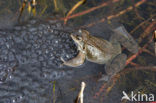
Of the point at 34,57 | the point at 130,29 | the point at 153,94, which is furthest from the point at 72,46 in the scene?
the point at 153,94

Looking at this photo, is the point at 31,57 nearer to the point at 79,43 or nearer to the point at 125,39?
the point at 79,43

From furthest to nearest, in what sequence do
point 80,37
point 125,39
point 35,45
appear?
point 125,39 → point 35,45 → point 80,37

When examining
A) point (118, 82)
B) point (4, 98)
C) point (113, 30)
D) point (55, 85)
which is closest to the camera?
point (4, 98)

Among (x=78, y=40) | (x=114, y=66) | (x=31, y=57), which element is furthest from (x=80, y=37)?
(x=31, y=57)

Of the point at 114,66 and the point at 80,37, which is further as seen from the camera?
the point at 114,66

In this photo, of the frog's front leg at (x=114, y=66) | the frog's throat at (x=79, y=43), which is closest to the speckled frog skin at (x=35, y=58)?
the frog's front leg at (x=114, y=66)

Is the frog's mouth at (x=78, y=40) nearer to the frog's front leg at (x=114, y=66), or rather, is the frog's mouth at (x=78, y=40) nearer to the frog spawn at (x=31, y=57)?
the frog spawn at (x=31, y=57)

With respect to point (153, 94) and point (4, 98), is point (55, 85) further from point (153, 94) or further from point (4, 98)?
point (153, 94)

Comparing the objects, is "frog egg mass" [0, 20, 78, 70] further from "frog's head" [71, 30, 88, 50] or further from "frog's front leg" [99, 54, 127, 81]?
"frog's front leg" [99, 54, 127, 81]
